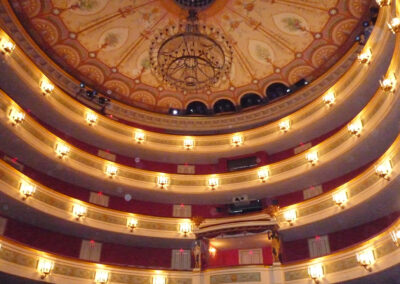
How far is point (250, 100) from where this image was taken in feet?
81.3

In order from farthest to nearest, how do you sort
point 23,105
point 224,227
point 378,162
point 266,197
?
point 266,197 → point 23,105 → point 224,227 → point 378,162

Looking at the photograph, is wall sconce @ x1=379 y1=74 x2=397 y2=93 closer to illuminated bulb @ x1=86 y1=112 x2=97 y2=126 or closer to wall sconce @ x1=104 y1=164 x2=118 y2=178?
wall sconce @ x1=104 y1=164 x2=118 y2=178

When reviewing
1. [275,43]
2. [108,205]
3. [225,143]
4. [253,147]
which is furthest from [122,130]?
[275,43]

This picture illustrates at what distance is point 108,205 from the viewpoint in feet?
67.6

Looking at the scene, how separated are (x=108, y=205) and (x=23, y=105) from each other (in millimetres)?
6504

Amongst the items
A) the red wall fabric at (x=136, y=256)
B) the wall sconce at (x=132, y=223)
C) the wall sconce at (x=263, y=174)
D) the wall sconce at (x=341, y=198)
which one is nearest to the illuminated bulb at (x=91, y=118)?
the wall sconce at (x=132, y=223)

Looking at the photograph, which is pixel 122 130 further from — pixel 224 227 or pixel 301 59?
pixel 301 59

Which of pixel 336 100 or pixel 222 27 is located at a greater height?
pixel 222 27

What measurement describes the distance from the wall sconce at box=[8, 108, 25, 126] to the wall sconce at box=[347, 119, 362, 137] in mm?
14107

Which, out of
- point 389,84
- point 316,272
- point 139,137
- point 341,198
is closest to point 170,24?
point 139,137

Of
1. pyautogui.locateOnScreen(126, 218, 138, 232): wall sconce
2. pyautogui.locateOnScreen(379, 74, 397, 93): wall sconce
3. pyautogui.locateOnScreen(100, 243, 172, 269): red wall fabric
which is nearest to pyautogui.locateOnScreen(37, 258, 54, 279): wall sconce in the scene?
pyautogui.locateOnScreen(100, 243, 172, 269): red wall fabric

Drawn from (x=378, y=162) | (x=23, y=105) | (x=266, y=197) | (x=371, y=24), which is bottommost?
(x=378, y=162)

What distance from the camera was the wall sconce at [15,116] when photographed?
1639 centimetres

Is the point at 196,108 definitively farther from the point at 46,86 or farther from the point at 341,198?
the point at 341,198
